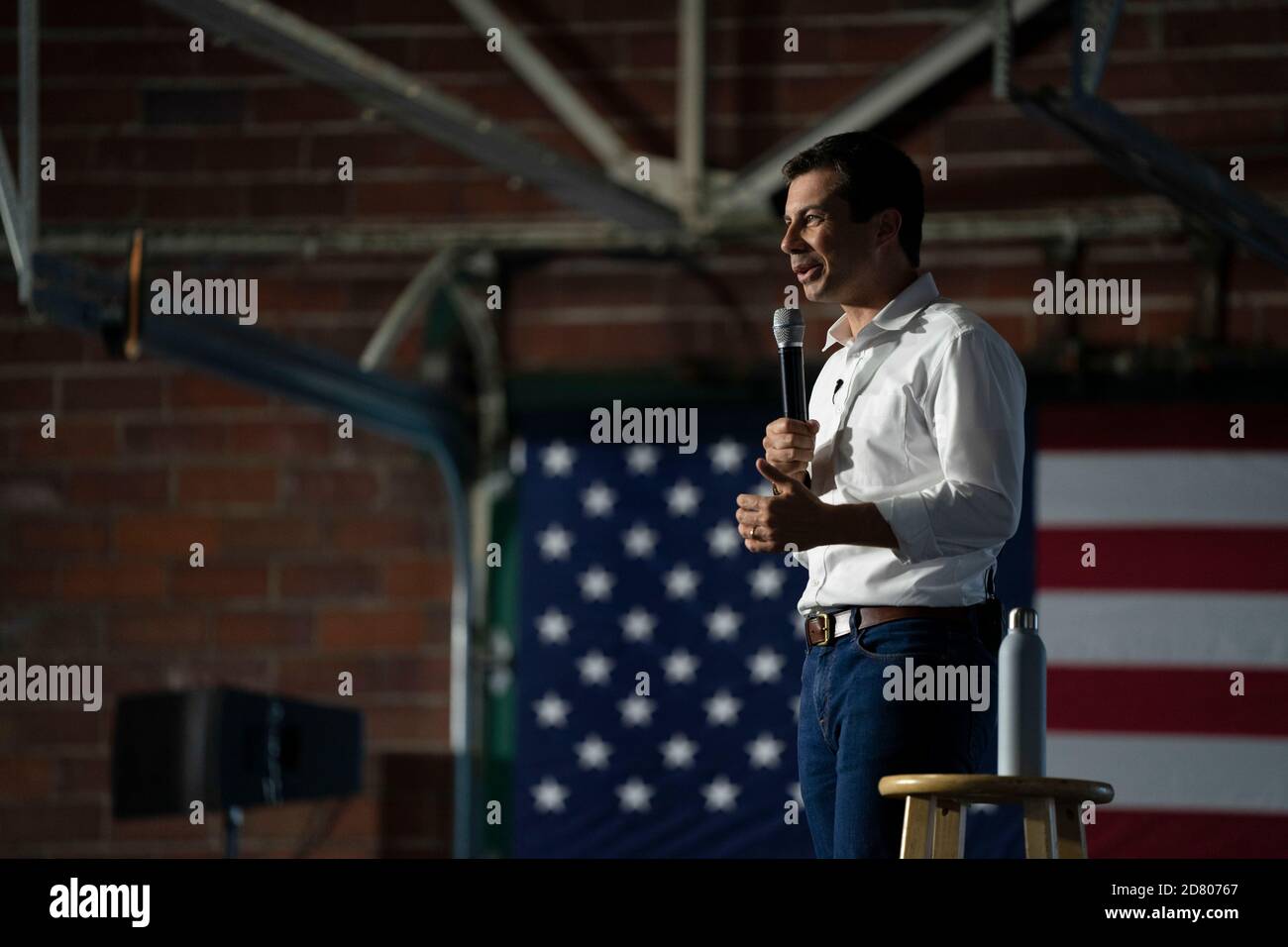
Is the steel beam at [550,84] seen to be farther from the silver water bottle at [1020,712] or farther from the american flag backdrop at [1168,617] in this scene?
the silver water bottle at [1020,712]

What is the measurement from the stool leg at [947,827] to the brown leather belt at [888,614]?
21 centimetres

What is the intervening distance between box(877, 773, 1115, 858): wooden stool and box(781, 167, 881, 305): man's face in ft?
1.96

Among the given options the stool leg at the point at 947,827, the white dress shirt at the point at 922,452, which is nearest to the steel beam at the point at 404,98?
the white dress shirt at the point at 922,452

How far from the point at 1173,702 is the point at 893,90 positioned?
1817 millimetres

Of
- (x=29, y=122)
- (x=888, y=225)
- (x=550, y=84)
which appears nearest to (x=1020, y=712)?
(x=888, y=225)

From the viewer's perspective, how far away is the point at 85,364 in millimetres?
5352

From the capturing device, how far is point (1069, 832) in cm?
207

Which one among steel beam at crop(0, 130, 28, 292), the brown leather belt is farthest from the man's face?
steel beam at crop(0, 130, 28, 292)

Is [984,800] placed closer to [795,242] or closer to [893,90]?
[795,242]

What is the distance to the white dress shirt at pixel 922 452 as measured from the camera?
6.71ft

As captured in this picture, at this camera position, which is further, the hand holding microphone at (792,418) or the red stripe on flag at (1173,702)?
the red stripe on flag at (1173,702)
